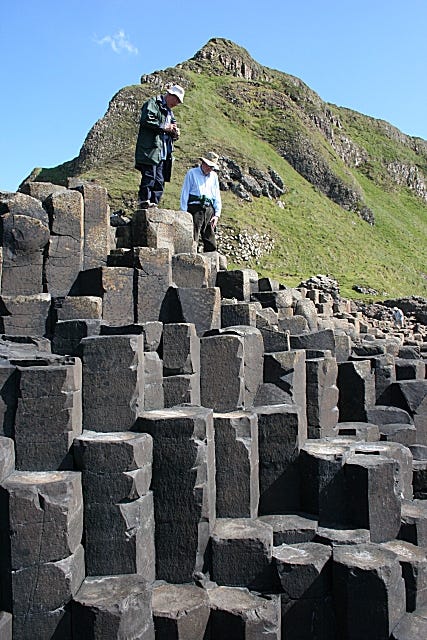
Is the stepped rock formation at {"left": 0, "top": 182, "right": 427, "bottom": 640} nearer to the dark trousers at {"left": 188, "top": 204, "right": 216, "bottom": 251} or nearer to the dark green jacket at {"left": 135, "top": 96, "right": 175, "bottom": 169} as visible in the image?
the dark green jacket at {"left": 135, "top": 96, "right": 175, "bottom": 169}

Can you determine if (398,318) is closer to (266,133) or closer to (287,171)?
(287,171)

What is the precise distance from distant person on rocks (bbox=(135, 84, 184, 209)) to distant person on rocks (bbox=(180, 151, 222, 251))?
2.18 feet

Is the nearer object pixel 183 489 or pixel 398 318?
pixel 183 489

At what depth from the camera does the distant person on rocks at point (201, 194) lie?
9.39 meters

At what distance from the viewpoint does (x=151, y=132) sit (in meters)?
8.53

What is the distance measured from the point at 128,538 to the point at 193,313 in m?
2.95

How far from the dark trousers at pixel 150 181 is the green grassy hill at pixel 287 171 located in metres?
16.2

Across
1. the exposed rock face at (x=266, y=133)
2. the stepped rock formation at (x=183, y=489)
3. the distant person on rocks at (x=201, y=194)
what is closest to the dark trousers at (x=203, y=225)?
the distant person on rocks at (x=201, y=194)

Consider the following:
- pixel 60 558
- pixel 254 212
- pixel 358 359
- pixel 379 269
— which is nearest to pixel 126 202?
pixel 254 212

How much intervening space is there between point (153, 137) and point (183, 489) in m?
5.41

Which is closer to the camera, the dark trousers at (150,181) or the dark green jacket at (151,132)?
the dark green jacket at (151,132)

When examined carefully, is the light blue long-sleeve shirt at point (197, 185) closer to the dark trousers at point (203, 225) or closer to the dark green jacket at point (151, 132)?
the dark trousers at point (203, 225)

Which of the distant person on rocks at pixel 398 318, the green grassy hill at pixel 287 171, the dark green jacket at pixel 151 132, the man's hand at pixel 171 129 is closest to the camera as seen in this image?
the dark green jacket at pixel 151 132

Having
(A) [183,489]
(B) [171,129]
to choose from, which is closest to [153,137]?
(B) [171,129]
